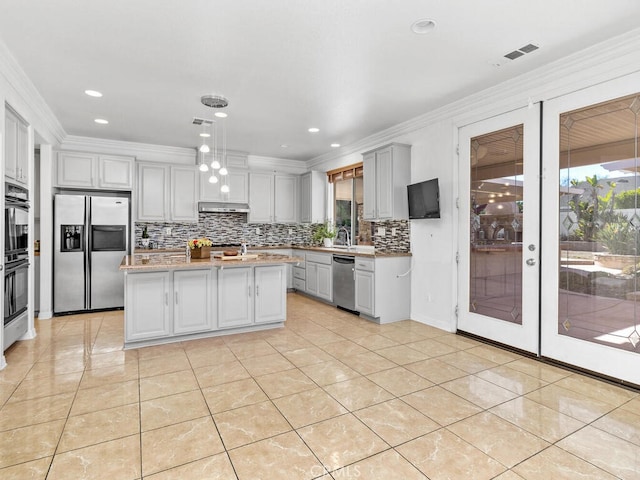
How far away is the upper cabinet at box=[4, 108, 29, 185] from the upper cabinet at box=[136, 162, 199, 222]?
2040 millimetres

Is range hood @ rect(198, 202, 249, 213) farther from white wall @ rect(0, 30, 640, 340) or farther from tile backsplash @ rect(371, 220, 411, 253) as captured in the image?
tile backsplash @ rect(371, 220, 411, 253)

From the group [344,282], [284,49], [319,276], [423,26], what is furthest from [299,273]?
[423,26]

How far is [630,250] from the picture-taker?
2721mm

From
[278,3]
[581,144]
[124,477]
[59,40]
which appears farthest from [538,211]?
[59,40]

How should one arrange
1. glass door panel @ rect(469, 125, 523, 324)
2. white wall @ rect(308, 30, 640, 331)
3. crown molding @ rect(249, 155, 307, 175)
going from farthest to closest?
crown molding @ rect(249, 155, 307, 175)
glass door panel @ rect(469, 125, 523, 324)
white wall @ rect(308, 30, 640, 331)

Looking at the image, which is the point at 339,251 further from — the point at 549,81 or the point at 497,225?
the point at 549,81

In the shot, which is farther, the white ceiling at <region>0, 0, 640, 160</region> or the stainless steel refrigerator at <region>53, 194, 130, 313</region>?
the stainless steel refrigerator at <region>53, 194, 130, 313</region>

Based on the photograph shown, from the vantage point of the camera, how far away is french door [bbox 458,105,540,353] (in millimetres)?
3381

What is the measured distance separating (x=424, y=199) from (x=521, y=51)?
1883mm

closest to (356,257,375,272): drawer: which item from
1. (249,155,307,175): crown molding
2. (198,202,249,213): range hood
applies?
(198,202,249,213): range hood

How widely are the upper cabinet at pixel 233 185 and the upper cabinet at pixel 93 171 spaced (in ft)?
3.84

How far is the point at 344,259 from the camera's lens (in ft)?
17.1

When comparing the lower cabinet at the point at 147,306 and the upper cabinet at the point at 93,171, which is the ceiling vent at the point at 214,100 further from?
the upper cabinet at the point at 93,171

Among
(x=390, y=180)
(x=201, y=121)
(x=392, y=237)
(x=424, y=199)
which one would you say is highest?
(x=201, y=121)
